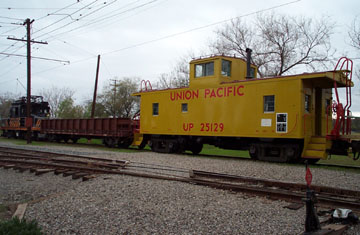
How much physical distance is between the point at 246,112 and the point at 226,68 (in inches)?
117

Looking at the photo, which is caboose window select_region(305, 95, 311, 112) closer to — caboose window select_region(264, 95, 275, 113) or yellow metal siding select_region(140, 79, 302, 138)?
yellow metal siding select_region(140, 79, 302, 138)

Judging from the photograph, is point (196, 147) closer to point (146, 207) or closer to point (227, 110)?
point (227, 110)

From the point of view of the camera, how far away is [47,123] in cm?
2617

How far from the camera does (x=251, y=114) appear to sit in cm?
1296

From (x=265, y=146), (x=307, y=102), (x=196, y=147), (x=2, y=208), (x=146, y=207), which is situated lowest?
(x=2, y=208)

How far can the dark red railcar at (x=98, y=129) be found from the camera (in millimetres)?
19812

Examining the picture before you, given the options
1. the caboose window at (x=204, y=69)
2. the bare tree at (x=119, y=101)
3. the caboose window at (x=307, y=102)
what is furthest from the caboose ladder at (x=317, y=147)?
the bare tree at (x=119, y=101)

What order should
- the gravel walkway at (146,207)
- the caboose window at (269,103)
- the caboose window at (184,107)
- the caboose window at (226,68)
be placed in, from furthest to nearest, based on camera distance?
the caboose window at (184,107) < the caboose window at (226,68) < the caboose window at (269,103) < the gravel walkway at (146,207)

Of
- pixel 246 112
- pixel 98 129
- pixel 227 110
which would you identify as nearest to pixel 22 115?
pixel 98 129

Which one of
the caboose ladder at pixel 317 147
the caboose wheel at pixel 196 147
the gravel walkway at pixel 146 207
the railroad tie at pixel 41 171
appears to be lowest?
the gravel walkway at pixel 146 207

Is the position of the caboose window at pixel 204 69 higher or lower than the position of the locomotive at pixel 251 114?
higher

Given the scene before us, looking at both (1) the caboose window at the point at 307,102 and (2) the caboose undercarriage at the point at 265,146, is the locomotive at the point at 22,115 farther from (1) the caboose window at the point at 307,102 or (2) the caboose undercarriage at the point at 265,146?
(1) the caboose window at the point at 307,102

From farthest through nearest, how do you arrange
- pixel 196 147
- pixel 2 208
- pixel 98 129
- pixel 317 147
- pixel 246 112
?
pixel 98 129 → pixel 196 147 → pixel 246 112 → pixel 317 147 → pixel 2 208

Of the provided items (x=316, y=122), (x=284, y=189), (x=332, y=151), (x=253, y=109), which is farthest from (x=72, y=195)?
(x=316, y=122)
